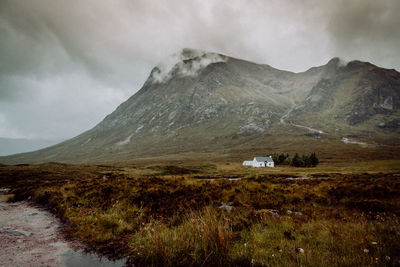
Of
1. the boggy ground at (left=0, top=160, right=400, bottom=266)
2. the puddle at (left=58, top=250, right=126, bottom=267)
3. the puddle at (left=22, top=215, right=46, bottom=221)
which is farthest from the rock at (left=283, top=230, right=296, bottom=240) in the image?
the puddle at (left=22, top=215, right=46, bottom=221)

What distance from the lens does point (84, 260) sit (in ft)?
20.6

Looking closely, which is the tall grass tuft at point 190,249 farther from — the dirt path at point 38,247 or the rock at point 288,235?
the rock at point 288,235

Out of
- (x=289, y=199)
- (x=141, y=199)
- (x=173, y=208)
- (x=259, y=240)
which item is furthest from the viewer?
(x=289, y=199)

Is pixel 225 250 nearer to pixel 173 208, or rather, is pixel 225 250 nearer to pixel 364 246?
pixel 364 246

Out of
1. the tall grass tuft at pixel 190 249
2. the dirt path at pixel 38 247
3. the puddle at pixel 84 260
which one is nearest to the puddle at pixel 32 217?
the dirt path at pixel 38 247

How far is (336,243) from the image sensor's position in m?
5.93

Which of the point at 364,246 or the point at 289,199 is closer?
the point at 364,246

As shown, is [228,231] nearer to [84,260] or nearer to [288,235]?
[288,235]

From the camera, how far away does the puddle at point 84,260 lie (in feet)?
19.7

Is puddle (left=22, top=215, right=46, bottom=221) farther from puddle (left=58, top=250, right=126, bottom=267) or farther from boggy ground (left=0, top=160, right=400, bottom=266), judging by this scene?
puddle (left=58, top=250, right=126, bottom=267)

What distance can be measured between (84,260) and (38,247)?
2.53m

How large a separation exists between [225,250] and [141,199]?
30.2 ft

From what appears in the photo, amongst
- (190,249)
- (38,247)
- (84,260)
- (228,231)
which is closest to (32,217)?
(38,247)

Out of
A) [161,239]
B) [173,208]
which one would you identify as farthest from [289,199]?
[161,239]
